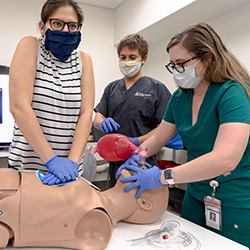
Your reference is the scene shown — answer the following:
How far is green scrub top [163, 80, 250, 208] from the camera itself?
105 cm

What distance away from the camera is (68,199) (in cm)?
89

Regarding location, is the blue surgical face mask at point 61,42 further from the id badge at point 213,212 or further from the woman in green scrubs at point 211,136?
the id badge at point 213,212

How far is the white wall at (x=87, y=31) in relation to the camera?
3383 millimetres

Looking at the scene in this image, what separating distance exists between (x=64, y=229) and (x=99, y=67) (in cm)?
338

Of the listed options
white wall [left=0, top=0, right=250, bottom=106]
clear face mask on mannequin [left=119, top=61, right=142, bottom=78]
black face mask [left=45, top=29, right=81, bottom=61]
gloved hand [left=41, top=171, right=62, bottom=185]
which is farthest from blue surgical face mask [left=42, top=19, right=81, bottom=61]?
white wall [left=0, top=0, right=250, bottom=106]

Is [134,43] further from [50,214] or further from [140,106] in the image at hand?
[50,214]

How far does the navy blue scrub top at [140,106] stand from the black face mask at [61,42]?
74 cm

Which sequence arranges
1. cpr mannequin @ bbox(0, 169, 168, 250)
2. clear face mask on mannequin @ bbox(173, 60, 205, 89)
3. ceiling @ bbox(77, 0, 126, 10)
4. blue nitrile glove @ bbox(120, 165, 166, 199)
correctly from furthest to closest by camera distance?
ceiling @ bbox(77, 0, 126, 10)
clear face mask on mannequin @ bbox(173, 60, 205, 89)
blue nitrile glove @ bbox(120, 165, 166, 199)
cpr mannequin @ bbox(0, 169, 168, 250)

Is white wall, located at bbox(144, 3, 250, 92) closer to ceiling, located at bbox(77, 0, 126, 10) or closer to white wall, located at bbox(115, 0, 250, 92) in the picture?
white wall, located at bbox(115, 0, 250, 92)

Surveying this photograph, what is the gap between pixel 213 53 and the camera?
1.16 m

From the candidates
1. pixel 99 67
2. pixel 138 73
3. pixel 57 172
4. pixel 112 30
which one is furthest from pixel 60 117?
pixel 112 30

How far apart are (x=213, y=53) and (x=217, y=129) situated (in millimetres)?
330

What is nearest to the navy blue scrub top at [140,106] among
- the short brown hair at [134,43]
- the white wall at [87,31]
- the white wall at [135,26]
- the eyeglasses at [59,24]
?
the short brown hair at [134,43]

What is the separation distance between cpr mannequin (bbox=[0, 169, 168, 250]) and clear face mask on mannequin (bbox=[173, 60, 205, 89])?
0.65 m
